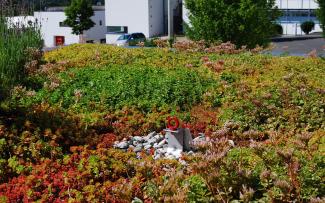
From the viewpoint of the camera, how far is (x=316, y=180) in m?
4.17

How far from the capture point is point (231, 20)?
47.6 feet

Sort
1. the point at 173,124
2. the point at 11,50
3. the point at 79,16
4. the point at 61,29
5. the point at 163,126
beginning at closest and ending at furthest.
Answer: the point at 173,124 → the point at 163,126 → the point at 11,50 → the point at 79,16 → the point at 61,29

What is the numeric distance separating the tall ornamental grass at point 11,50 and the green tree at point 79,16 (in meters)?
38.0

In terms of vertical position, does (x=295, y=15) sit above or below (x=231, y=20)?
above

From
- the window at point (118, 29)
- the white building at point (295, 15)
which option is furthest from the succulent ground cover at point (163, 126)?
the white building at point (295, 15)

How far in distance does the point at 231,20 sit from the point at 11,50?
285 inches

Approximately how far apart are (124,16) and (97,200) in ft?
143

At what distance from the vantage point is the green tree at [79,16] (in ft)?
157

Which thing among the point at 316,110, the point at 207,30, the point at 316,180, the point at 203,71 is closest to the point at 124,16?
the point at 207,30

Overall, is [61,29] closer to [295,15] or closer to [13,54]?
[295,15]

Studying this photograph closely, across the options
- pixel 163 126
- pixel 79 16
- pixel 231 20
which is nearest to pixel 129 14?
pixel 79 16

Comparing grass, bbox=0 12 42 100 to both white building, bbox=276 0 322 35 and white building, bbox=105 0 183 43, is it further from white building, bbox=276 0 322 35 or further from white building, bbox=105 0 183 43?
white building, bbox=276 0 322 35

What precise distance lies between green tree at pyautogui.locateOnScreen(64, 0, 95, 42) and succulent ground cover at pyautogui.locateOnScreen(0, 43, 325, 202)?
35.5m

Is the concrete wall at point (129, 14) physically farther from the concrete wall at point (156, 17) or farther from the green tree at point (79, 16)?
the green tree at point (79, 16)
